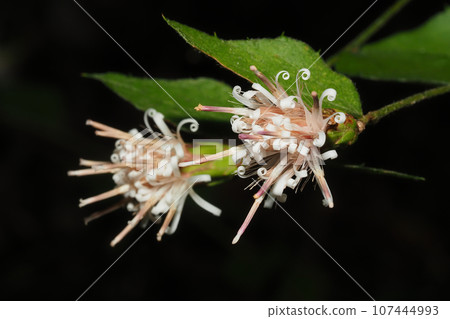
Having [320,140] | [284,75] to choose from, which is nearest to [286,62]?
[284,75]

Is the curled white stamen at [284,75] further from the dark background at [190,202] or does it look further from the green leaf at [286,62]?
the dark background at [190,202]

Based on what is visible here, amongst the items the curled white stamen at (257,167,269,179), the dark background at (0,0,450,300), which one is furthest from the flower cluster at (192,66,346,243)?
the dark background at (0,0,450,300)

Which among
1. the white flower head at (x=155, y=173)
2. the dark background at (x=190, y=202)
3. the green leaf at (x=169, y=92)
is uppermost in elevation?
the dark background at (x=190, y=202)

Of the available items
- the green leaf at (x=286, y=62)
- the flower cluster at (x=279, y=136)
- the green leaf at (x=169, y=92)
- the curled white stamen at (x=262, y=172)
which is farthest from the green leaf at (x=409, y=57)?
the curled white stamen at (x=262, y=172)

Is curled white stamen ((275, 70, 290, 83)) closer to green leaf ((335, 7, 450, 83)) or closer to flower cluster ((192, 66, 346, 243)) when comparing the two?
flower cluster ((192, 66, 346, 243))

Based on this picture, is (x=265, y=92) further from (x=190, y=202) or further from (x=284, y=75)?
(x=190, y=202)

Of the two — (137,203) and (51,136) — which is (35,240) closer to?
(51,136)

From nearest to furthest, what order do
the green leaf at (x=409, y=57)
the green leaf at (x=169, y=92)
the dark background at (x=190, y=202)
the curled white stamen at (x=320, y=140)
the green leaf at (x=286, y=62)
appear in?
1. the curled white stamen at (x=320, y=140)
2. the green leaf at (x=286, y=62)
3. the green leaf at (x=169, y=92)
4. the green leaf at (x=409, y=57)
5. the dark background at (x=190, y=202)

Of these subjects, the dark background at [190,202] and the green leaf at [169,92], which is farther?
the dark background at [190,202]
